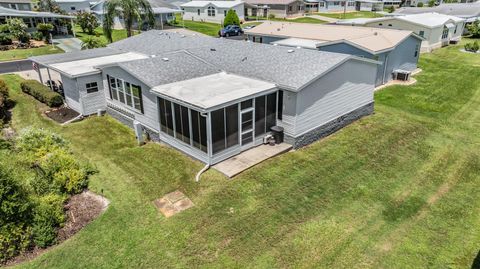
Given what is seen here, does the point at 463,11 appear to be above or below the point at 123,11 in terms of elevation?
below

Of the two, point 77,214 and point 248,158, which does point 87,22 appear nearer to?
point 248,158

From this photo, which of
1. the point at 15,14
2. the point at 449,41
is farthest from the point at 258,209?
the point at 15,14

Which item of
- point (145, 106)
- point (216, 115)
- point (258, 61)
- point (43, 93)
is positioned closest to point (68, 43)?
point (43, 93)

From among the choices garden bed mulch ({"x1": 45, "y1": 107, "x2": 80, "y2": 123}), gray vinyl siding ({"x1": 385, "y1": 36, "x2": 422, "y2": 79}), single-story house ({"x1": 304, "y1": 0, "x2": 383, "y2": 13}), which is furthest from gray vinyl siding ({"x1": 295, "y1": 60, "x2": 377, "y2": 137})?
single-story house ({"x1": 304, "y1": 0, "x2": 383, "y2": 13})

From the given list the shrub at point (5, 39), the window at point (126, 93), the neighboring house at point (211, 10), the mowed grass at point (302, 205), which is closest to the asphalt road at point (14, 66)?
the shrub at point (5, 39)

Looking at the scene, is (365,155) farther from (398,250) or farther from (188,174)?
(188,174)

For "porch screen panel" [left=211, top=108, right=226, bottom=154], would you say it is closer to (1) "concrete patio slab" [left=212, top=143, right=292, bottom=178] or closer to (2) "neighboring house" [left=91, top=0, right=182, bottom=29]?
(1) "concrete patio slab" [left=212, top=143, right=292, bottom=178]
